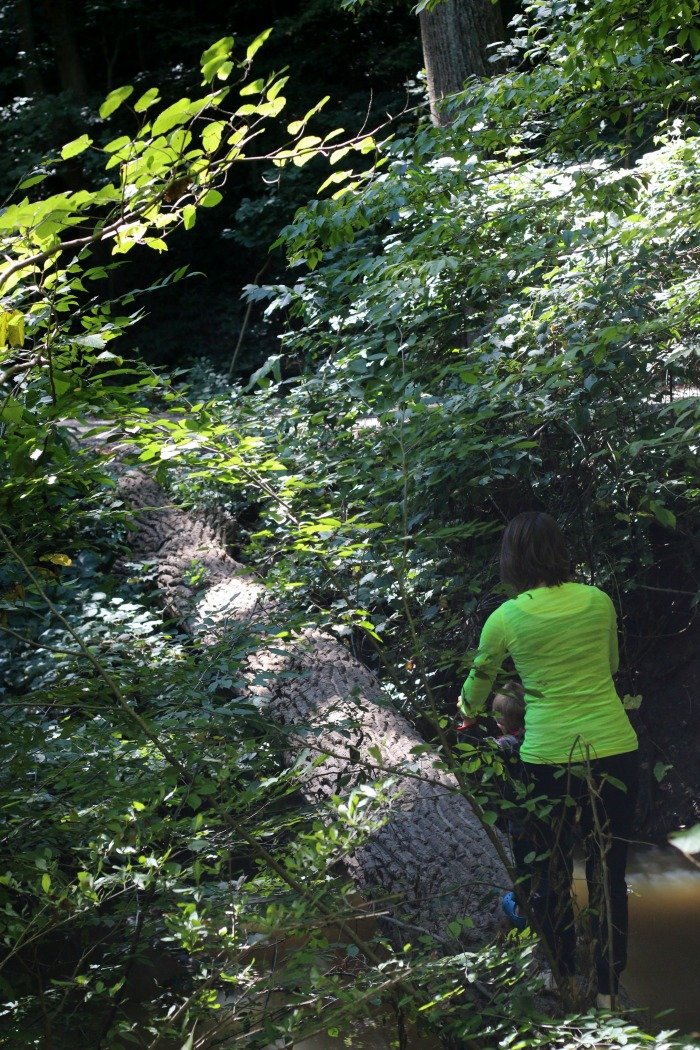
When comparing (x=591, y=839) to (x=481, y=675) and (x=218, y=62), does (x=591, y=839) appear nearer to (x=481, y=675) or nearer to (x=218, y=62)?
(x=481, y=675)

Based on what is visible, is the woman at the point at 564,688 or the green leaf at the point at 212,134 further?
the woman at the point at 564,688

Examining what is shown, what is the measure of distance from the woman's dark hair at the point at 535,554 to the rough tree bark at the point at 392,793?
67cm

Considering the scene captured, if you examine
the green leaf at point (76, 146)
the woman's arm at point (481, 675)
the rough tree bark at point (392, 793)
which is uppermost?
the green leaf at point (76, 146)

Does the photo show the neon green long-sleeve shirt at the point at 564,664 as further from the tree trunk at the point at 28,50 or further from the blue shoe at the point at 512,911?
the tree trunk at the point at 28,50

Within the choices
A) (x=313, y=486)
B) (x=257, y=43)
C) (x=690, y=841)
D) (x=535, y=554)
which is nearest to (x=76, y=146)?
(x=257, y=43)

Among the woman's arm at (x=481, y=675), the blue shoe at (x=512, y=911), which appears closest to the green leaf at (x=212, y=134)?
the woman's arm at (x=481, y=675)

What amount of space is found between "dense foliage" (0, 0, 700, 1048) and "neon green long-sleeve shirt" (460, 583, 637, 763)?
23 centimetres

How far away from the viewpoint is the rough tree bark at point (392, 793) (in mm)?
2869

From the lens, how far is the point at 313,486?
2.74 meters

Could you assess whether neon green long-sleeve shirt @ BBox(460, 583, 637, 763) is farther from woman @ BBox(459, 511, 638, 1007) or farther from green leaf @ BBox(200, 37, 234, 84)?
green leaf @ BBox(200, 37, 234, 84)

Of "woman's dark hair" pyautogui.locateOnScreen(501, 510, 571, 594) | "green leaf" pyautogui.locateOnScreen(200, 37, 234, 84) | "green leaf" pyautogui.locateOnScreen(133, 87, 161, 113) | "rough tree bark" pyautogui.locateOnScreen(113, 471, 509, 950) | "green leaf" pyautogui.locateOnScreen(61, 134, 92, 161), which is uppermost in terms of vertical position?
"green leaf" pyautogui.locateOnScreen(200, 37, 234, 84)

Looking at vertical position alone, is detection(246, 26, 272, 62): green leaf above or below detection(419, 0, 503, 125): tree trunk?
below

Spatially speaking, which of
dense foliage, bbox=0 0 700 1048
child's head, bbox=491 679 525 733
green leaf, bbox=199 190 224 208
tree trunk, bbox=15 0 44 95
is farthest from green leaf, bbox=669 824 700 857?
tree trunk, bbox=15 0 44 95

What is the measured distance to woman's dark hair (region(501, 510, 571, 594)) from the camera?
127 inches
